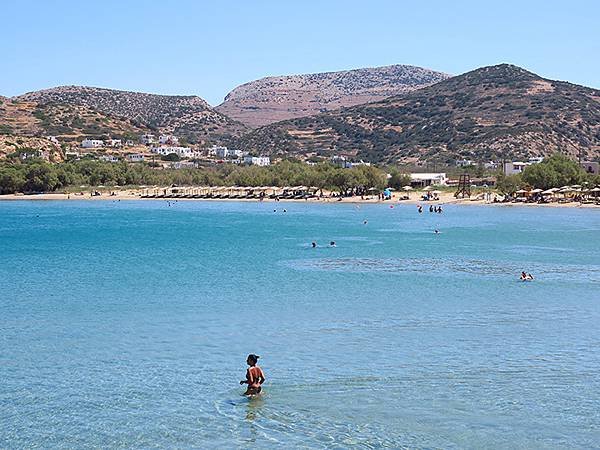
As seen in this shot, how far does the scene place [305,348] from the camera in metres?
23.2

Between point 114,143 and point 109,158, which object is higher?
point 114,143

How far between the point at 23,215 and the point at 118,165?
121ft

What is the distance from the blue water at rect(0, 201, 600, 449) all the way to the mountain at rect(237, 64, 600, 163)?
101 m

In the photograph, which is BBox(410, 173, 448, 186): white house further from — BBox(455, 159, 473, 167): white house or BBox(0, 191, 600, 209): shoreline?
BBox(455, 159, 473, 167): white house

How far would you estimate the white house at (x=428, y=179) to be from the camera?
390 feet

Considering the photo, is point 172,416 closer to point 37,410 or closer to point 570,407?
point 37,410

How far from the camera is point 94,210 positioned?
106 meters

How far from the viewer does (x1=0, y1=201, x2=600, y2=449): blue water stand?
16.6 m

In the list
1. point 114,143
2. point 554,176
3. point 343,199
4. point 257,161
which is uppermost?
point 114,143

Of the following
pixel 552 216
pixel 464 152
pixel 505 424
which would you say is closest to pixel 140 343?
pixel 505 424

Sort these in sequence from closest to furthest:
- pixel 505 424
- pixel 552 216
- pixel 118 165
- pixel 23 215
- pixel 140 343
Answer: pixel 505 424, pixel 140 343, pixel 552 216, pixel 23 215, pixel 118 165

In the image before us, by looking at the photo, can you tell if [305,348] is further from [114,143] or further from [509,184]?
[114,143]

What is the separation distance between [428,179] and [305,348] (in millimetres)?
97936

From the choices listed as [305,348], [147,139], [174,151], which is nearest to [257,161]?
[174,151]
